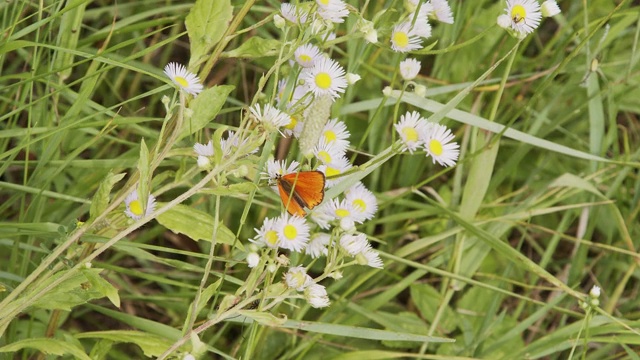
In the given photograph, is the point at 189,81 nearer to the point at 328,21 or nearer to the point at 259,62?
the point at 328,21

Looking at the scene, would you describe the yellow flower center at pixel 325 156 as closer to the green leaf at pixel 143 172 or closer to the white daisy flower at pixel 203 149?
the white daisy flower at pixel 203 149

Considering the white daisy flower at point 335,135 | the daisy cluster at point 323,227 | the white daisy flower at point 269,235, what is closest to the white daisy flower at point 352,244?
the daisy cluster at point 323,227

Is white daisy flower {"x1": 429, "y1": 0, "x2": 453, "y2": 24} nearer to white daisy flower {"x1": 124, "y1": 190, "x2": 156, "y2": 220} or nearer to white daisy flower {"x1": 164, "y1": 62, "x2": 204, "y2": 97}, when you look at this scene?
white daisy flower {"x1": 164, "y1": 62, "x2": 204, "y2": 97}

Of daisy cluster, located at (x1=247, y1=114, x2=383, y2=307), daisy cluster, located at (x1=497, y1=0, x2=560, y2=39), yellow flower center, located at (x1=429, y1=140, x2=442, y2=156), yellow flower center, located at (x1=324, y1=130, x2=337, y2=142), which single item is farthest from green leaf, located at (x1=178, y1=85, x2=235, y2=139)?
daisy cluster, located at (x1=497, y1=0, x2=560, y2=39)

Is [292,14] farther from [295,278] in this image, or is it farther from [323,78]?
[295,278]

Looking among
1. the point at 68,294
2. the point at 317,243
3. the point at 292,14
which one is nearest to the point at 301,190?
the point at 317,243
